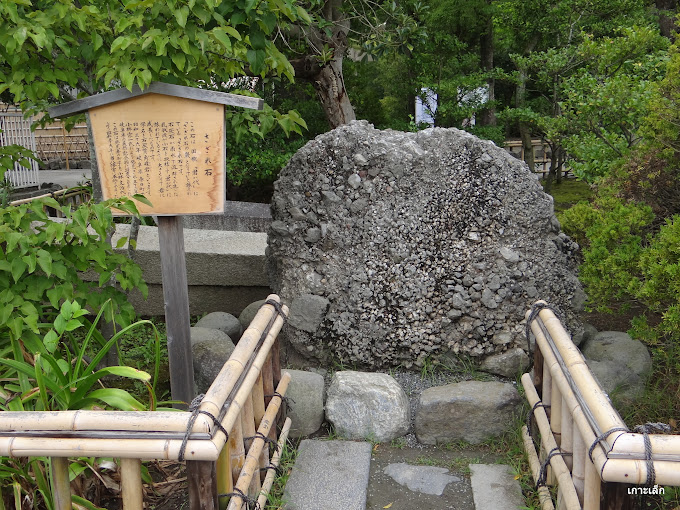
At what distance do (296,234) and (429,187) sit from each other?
43.1 inches

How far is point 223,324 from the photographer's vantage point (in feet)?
17.6

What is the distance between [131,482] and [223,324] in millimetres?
2910

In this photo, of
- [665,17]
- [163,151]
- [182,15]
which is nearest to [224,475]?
[163,151]

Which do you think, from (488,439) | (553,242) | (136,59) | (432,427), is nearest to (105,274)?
(136,59)

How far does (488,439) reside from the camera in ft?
13.2

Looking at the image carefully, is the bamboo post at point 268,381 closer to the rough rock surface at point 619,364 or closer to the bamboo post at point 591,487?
the bamboo post at point 591,487

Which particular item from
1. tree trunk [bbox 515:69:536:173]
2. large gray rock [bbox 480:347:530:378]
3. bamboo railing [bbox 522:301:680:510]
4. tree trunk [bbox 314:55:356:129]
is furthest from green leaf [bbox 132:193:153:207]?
tree trunk [bbox 515:69:536:173]

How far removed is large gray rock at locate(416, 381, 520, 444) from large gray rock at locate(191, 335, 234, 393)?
142cm

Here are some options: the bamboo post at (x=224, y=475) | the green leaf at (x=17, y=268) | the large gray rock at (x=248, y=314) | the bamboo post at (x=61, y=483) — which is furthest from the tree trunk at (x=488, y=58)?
the bamboo post at (x=61, y=483)

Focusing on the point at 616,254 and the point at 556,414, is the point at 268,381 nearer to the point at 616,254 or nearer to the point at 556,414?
the point at 556,414

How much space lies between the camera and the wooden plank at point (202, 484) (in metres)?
2.38

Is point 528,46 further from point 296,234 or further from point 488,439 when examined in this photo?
point 488,439

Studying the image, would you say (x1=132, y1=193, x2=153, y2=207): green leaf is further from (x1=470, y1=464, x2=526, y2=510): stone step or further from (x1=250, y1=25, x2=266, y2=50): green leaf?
(x1=470, y1=464, x2=526, y2=510): stone step

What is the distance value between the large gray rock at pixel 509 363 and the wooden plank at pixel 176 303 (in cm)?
221
